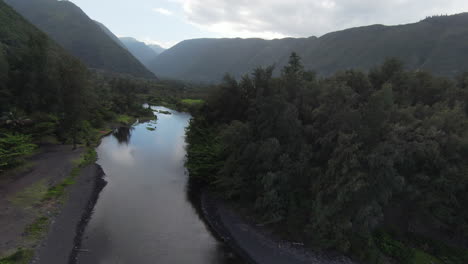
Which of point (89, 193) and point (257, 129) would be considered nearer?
point (257, 129)

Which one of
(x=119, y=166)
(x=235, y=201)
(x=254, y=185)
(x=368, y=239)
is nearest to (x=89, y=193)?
(x=119, y=166)

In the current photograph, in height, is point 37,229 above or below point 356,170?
below

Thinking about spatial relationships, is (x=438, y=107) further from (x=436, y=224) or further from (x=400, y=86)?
(x=436, y=224)

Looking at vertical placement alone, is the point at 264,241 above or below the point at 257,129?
below

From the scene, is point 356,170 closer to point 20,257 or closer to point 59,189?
point 20,257

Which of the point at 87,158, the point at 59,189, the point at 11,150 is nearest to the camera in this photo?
the point at 59,189

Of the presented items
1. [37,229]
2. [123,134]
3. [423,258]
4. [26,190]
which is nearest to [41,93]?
[123,134]
